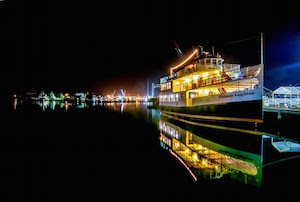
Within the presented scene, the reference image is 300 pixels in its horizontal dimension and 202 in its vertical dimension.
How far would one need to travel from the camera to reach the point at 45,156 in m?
10.7

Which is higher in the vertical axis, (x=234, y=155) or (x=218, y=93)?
(x=218, y=93)

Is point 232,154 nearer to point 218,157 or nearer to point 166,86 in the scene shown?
point 218,157

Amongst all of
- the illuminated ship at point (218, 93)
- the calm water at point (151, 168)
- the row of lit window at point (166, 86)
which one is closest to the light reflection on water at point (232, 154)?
the calm water at point (151, 168)

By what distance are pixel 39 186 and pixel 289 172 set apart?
1055 cm

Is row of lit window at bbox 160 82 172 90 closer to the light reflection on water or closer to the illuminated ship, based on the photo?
the illuminated ship

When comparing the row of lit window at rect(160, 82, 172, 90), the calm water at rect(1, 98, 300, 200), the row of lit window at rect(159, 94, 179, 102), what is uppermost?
the row of lit window at rect(160, 82, 172, 90)

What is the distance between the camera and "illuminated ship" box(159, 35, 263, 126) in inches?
677

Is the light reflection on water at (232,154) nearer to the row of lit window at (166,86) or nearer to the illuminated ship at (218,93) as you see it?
the illuminated ship at (218,93)

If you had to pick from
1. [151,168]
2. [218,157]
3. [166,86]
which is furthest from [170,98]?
[151,168]

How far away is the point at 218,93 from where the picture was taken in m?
22.6

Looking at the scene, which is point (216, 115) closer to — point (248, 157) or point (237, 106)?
point (237, 106)

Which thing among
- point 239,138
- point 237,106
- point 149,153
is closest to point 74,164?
point 149,153

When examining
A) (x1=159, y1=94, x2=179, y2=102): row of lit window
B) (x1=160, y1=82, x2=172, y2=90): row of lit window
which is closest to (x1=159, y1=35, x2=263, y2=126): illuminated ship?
(x1=159, y1=94, x2=179, y2=102): row of lit window

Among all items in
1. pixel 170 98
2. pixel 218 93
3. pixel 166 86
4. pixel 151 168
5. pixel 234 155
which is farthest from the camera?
pixel 166 86
